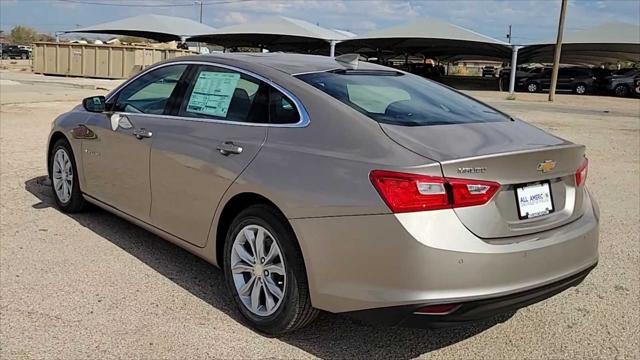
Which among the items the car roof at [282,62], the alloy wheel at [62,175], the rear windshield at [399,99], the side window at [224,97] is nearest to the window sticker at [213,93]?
the side window at [224,97]

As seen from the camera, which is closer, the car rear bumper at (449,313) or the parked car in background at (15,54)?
the car rear bumper at (449,313)

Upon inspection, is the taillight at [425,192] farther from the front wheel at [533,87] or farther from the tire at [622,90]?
the front wheel at [533,87]

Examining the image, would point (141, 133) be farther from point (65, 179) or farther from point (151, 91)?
point (65, 179)

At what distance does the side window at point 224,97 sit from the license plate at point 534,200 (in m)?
1.52

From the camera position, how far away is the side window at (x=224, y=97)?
12.4 ft

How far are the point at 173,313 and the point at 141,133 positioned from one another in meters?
1.42

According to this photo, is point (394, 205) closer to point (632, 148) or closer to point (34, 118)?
point (632, 148)

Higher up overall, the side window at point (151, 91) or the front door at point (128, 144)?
the side window at point (151, 91)

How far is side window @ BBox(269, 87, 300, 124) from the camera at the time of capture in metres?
3.52

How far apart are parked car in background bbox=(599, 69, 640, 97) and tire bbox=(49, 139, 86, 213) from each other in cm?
3967

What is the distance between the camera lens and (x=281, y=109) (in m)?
3.61

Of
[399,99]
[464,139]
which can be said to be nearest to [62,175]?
[399,99]

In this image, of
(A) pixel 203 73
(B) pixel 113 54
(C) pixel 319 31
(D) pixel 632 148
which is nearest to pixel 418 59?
(C) pixel 319 31

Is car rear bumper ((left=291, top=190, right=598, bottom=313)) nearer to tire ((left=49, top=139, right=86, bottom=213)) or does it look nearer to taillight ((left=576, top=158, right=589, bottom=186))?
taillight ((left=576, top=158, right=589, bottom=186))
